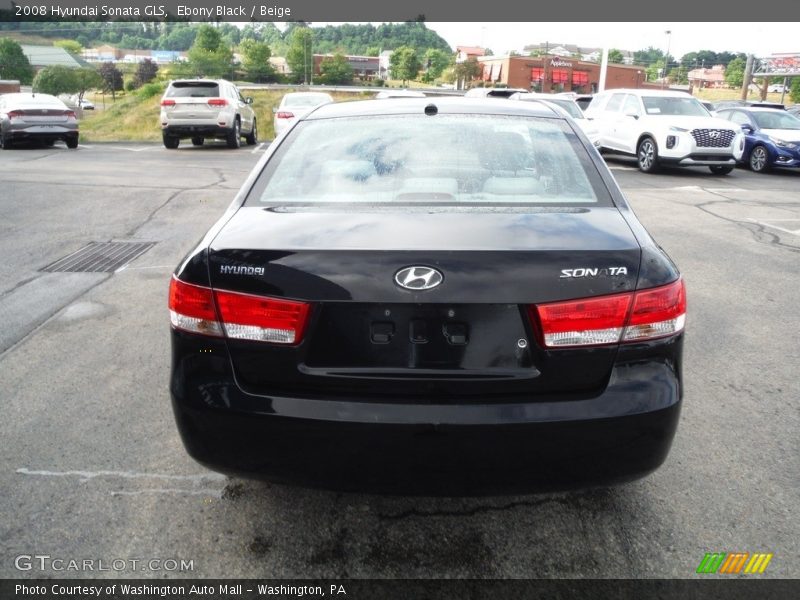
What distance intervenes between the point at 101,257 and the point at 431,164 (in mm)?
5071

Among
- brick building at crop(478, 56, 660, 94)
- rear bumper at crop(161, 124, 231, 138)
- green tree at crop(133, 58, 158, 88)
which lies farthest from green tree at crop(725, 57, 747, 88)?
rear bumper at crop(161, 124, 231, 138)

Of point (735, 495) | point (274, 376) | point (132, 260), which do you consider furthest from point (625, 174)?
point (274, 376)

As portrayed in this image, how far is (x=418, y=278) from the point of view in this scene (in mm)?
2205

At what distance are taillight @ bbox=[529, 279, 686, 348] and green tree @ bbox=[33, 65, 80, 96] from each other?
94.1 metres

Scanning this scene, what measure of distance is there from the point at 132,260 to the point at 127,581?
5.07m

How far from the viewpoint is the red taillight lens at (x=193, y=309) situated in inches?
93.0

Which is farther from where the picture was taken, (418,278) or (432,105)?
(432,105)

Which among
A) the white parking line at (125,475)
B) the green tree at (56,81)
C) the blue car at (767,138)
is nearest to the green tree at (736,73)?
the green tree at (56,81)

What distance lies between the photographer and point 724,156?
16.1m

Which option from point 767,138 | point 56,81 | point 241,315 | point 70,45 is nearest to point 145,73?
point 56,81

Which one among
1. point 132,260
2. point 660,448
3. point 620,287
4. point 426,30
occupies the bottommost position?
point 132,260

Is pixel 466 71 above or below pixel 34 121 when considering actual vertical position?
above

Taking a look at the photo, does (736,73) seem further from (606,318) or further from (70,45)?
(70,45)

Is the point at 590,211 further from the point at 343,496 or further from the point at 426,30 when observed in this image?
the point at 426,30
